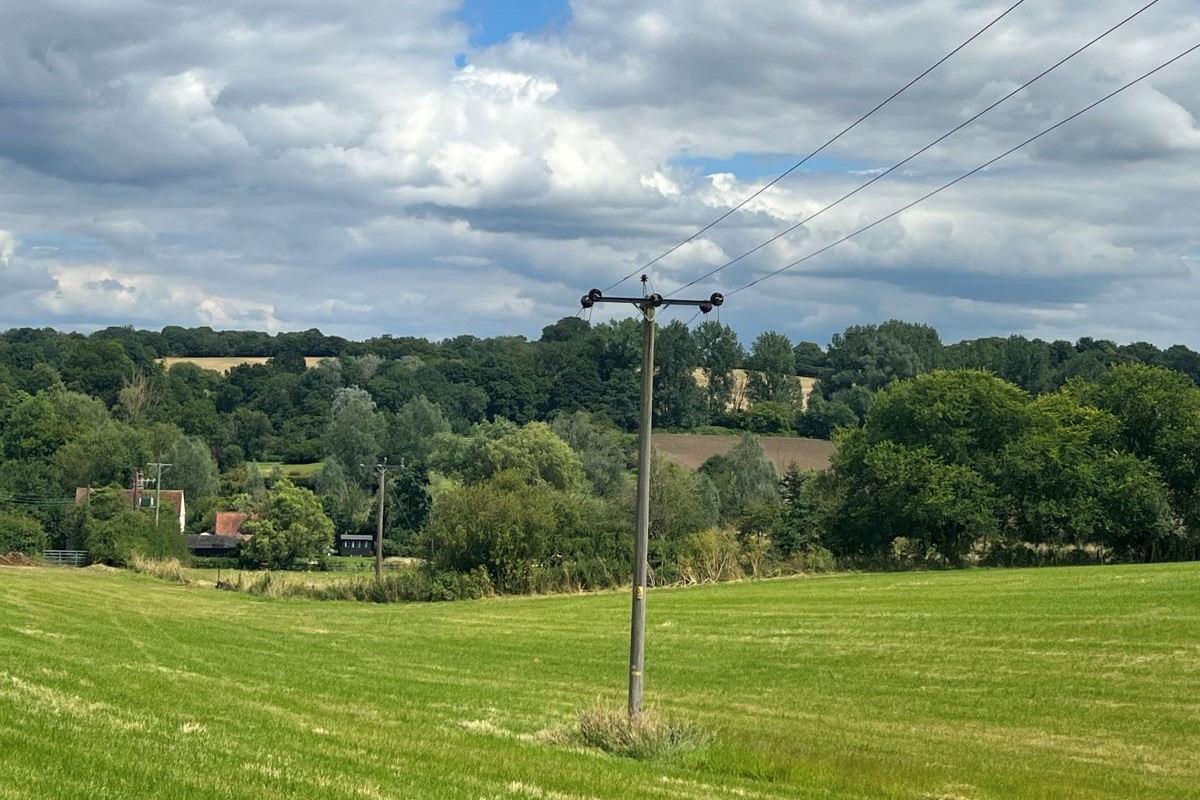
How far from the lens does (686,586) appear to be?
2768 inches

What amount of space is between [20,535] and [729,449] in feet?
221

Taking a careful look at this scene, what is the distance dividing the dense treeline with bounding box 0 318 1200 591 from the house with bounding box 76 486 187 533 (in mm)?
2430

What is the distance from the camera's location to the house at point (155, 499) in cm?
10307

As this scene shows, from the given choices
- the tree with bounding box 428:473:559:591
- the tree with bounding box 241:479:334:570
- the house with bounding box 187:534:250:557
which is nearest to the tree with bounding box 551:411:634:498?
the tree with bounding box 241:479:334:570

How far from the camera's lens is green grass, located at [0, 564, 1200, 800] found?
14008 mm

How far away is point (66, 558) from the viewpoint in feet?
312

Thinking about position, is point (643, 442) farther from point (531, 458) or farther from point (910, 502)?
point (531, 458)

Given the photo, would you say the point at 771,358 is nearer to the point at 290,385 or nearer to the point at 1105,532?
the point at 290,385

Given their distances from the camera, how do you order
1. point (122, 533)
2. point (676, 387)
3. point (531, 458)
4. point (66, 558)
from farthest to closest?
point (676, 387) < point (531, 458) < point (66, 558) < point (122, 533)

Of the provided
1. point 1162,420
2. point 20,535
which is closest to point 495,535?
point 1162,420

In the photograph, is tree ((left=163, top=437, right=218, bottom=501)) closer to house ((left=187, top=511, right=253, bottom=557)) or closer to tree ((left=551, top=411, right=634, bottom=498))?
house ((left=187, top=511, right=253, bottom=557))

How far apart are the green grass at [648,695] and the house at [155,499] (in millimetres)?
49271

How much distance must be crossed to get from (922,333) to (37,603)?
16581 cm

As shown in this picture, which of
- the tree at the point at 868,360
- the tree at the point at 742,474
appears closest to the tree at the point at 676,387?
the tree at the point at 868,360
